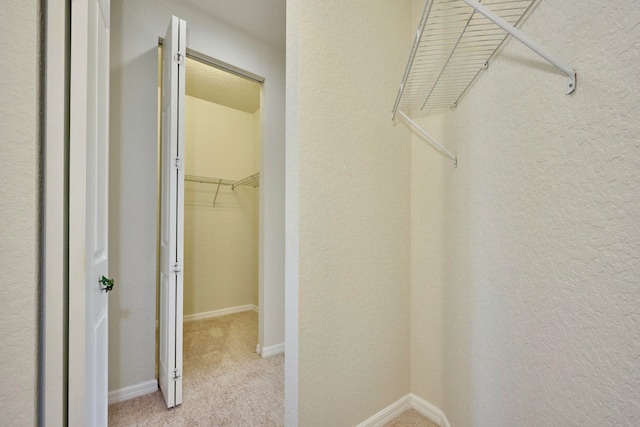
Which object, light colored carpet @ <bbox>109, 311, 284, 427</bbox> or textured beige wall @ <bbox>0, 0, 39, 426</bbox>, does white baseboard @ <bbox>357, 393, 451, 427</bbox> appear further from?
textured beige wall @ <bbox>0, 0, 39, 426</bbox>

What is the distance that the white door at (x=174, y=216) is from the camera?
1.60 m

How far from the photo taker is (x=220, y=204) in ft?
11.1

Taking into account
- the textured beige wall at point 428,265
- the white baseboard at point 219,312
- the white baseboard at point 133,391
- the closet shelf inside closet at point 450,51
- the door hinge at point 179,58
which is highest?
the door hinge at point 179,58

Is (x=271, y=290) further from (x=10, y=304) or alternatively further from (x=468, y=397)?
(x=10, y=304)

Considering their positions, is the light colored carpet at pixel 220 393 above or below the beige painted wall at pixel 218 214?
below

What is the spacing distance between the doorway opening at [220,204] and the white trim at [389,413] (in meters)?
1.73

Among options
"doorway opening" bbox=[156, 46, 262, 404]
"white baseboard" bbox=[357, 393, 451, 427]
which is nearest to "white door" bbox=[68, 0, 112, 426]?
"white baseboard" bbox=[357, 393, 451, 427]

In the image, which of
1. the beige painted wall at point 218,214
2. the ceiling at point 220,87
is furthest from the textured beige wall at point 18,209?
the beige painted wall at point 218,214

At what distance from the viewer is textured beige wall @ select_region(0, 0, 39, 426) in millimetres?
635

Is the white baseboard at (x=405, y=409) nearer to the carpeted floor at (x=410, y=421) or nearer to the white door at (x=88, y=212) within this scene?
the carpeted floor at (x=410, y=421)

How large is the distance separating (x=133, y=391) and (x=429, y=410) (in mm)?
1824

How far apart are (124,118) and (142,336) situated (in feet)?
4.69

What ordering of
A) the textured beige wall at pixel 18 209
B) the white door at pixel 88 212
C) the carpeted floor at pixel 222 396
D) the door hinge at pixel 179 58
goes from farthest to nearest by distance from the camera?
1. the door hinge at pixel 179 58
2. the carpeted floor at pixel 222 396
3. the white door at pixel 88 212
4. the textured beige wall at pixel 18 209

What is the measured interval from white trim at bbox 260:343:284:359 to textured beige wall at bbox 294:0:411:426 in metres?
1.10
